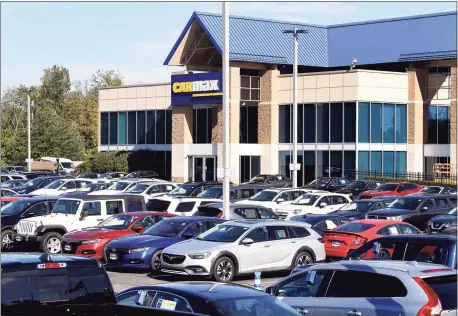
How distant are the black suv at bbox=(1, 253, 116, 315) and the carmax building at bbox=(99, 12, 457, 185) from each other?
4596 cm

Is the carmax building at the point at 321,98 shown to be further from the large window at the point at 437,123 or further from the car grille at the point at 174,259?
the car grille at the point at 174,259

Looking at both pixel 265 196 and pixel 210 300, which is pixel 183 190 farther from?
pixel 210 300

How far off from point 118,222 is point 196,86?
35.6 meters

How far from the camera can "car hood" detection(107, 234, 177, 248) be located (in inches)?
869

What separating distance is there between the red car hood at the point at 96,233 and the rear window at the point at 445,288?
13.8m

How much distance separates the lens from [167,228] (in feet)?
75.8

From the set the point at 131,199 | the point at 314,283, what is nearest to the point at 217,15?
the point at 131,199

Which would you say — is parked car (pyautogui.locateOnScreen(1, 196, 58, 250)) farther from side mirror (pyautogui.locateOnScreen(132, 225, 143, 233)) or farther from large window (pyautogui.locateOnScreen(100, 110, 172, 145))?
large window (pyautogui.locateOnScreen(100, 110, 172, 145))

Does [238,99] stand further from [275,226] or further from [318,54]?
[275,226]

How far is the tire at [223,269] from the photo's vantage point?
66.4ft

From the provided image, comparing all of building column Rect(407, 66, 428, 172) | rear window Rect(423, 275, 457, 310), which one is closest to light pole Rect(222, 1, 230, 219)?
rear window Rect(423, 275, 457, 310)

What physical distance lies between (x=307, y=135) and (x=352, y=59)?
721cm

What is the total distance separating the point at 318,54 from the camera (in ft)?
207

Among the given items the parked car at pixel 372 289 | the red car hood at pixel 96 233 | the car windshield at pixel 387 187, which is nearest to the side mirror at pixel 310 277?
the parked car at pixel 372 289
